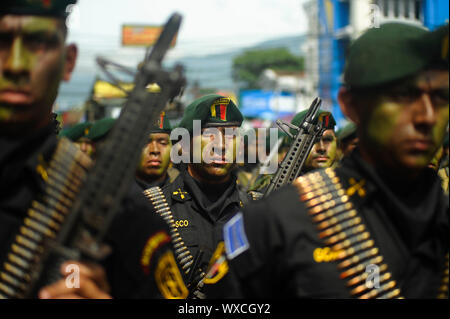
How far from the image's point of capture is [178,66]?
297 centimetres

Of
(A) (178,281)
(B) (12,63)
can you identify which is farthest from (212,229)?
(B) (12,63)

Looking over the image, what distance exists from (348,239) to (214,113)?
12.7 ft

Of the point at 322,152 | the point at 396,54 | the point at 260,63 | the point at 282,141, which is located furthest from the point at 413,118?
the point at 260,63

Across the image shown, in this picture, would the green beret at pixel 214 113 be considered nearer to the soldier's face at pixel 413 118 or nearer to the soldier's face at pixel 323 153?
the soldier's face at pixel 323 153

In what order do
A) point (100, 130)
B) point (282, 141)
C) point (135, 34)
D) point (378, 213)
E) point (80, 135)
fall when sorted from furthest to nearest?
1. point (135, 34)
2. point (282, 141)
3. point (80, 135)
4. point (100, 130)
5. point (378, 213)

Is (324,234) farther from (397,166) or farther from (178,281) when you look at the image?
(178,281)

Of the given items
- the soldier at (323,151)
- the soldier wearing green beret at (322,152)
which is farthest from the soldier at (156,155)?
the soldier wearing green beret at (322,152)

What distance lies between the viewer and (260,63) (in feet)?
432

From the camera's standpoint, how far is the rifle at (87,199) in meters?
2.77

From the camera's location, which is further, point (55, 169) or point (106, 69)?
point (106, 69)

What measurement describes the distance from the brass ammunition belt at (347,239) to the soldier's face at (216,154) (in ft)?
→ 10.9

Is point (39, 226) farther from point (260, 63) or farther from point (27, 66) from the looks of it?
point (260, 63)

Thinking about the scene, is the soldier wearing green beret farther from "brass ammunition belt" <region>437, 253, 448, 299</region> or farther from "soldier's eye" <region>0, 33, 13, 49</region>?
"soldier's eye" <region>0, 33, 13, 49</region>

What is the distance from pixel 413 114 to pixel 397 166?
26cm
